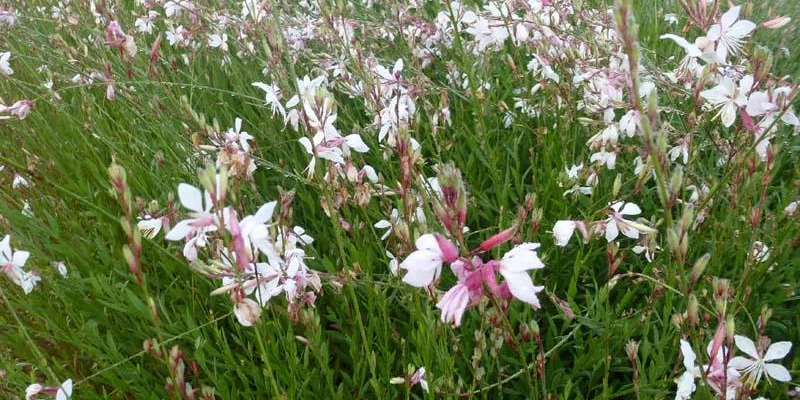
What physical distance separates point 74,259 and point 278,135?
931 millimetres

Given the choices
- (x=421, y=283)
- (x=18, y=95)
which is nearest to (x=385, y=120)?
(x=421, y=283)

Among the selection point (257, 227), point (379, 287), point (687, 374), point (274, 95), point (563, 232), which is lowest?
point (379, 287)

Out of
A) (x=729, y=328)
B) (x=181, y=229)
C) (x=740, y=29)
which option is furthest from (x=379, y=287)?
(x=740, y=29)

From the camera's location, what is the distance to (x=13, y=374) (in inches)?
61.4

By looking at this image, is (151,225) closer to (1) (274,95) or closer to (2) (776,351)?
(1) (274,95)

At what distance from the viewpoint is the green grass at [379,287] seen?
5.04ft

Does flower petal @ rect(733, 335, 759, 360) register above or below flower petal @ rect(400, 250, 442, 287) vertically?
below

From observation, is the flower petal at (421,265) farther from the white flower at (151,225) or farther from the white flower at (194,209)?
the white flower at (151,225)

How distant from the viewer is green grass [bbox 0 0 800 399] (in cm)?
154

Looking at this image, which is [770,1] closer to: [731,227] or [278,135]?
[731,227]

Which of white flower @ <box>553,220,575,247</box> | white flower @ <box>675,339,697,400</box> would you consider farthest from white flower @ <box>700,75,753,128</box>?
white flower @ <box>675,339,697,400</box>

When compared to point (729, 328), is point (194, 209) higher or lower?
higher

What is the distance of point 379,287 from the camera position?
1658 millimetres

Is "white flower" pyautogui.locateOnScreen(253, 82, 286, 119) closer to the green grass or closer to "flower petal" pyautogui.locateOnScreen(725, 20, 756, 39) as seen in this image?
the green grass
